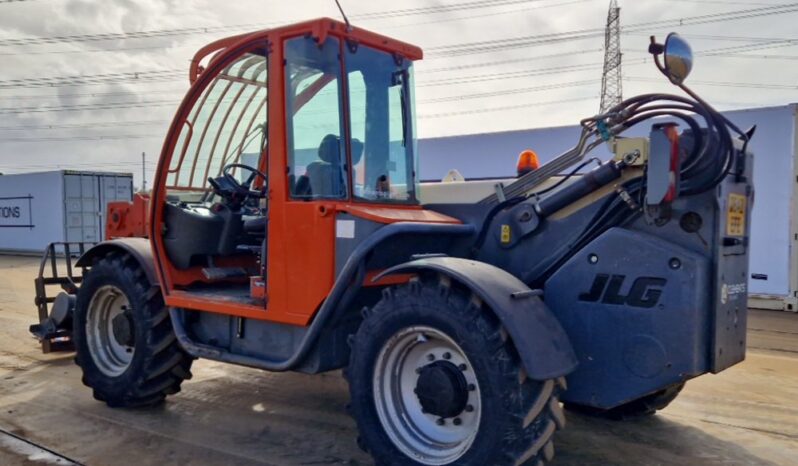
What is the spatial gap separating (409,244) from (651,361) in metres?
1.53

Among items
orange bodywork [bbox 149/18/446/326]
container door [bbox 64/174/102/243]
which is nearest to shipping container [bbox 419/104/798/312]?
orange bodywork [bbox 149/18/446/326]

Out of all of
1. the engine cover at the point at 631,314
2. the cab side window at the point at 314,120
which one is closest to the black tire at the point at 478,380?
the engine cover at the point at 631,314

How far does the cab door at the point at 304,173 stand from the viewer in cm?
414

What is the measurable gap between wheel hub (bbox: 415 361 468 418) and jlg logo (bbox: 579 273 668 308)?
80cm

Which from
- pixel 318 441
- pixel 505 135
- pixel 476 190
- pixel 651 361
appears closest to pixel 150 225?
pixel 318 441

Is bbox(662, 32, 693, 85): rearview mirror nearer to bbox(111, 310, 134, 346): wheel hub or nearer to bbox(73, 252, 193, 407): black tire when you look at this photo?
bbox(73, 252, 193, 407): black tire

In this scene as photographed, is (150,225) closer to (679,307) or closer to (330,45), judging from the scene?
(330,45)

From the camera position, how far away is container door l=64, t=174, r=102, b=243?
847 inches

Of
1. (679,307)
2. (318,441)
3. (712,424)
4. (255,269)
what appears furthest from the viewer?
(255,269)

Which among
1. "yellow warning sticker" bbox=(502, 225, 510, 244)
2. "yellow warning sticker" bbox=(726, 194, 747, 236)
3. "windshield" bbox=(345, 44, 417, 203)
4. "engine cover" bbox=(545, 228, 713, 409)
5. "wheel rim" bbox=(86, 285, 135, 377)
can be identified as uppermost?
"windshield" bbox=(345, 44, 417, 203)

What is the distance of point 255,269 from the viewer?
5.47 meters

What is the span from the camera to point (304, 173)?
4.25m

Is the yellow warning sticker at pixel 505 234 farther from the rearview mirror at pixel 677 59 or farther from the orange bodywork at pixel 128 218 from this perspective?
the orange bodywork at pixel 128 218

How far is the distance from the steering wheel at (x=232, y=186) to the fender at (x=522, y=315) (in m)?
1.88
